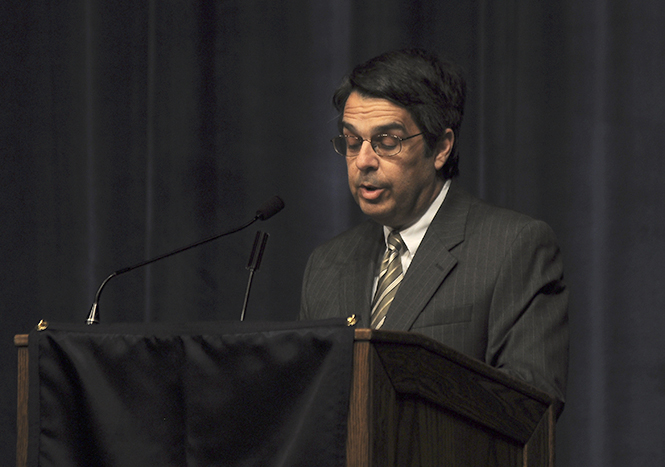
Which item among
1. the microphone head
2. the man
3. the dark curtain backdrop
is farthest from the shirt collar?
the dark curtain backdrop

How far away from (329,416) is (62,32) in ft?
8.27

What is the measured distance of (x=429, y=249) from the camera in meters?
1.80

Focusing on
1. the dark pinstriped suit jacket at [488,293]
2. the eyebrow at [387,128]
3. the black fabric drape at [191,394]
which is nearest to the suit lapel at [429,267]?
the dark pinstriped suit jacket at [488,293]

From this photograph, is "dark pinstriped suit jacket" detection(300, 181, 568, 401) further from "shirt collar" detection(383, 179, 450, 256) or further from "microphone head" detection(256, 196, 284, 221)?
"microphone head" detection(256, 196, 284, 221)

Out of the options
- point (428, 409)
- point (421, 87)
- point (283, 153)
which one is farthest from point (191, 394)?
point (283, 153)

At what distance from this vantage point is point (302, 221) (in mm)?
2795

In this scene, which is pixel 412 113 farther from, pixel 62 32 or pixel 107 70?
pixel 62 32

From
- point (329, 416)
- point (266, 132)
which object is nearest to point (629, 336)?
point (266, 132)

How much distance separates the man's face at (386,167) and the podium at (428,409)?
0.70 metres

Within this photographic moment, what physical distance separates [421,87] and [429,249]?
1.42ft

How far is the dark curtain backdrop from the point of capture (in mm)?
2432

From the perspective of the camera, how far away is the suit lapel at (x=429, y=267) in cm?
171

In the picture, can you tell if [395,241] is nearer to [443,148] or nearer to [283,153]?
[443,148]

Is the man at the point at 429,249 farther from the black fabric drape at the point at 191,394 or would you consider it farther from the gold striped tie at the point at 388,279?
the black fabric drape at the point at 191,394
